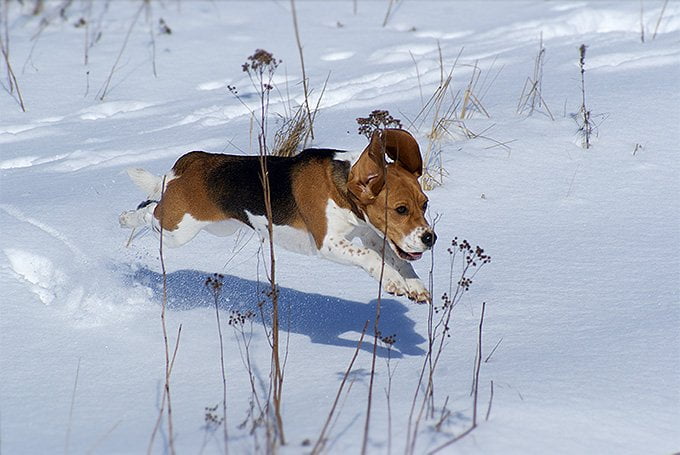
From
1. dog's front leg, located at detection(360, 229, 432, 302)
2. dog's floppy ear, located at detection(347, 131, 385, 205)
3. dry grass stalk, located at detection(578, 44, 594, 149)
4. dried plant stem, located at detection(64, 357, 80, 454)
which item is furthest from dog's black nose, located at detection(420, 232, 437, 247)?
dry grass stalk, located at detection(578, 44, 594, 149)

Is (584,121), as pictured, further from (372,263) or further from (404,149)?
(372,263)

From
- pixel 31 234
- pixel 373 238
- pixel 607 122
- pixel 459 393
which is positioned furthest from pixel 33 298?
pixel 607 122

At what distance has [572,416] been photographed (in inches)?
133

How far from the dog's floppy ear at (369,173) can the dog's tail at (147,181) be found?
1317mm

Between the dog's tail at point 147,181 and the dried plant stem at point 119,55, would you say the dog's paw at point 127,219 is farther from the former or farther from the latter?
the dried plant stem at point 119,55

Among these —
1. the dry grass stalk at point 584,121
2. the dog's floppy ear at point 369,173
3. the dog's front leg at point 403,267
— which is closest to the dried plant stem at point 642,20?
the dry grass stalk at point 584,121

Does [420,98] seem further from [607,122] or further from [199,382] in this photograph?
[199,382]

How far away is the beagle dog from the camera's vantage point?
12.6ft

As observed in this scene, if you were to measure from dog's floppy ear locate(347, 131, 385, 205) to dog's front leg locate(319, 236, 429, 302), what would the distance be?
22 centimetres

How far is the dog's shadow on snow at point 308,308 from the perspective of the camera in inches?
177

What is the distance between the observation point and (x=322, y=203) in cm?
412

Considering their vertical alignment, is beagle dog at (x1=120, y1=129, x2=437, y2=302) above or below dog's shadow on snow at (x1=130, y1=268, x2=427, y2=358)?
above

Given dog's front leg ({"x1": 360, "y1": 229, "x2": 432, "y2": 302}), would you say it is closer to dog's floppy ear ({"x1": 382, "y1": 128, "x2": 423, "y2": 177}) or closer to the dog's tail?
dog's floppy ear ({"x1": 382, "y1": 128, "x2": 423, "y2": 177})

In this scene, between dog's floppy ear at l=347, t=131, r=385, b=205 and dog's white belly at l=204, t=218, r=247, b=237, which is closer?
dog's floppy ear at l=347, t=131, r=385, b=205
